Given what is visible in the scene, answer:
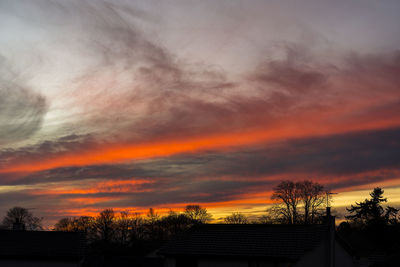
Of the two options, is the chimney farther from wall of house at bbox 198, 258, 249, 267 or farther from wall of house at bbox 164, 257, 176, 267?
wall of house at bbox 164, 257, 176, 267

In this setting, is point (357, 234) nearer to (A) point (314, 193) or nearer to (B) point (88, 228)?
(A) point (314, 193)

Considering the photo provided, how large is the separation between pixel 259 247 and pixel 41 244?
23118 millimetres

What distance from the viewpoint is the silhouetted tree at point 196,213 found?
100 meters

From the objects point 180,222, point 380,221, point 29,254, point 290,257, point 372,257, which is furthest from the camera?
point 180,222

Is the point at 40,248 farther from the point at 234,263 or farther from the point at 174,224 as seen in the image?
the point at 174,224

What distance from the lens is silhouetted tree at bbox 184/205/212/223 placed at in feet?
329

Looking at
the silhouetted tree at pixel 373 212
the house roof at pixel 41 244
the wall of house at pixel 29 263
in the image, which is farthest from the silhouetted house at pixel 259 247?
the silhouetted tree at pixel 373 212

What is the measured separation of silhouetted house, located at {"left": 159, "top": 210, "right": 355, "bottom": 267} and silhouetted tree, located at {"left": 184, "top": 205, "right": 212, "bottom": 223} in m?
60.0

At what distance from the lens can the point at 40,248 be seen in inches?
1656

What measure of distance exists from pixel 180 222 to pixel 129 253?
18.0 m

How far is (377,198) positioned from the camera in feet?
287

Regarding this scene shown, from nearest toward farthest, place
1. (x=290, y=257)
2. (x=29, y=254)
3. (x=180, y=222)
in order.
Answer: (x=290, y=257), (x=29, y=254), (x=180, y=222)

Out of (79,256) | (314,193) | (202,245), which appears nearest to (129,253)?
(314,193)

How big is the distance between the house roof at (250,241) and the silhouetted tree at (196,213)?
5954cm
